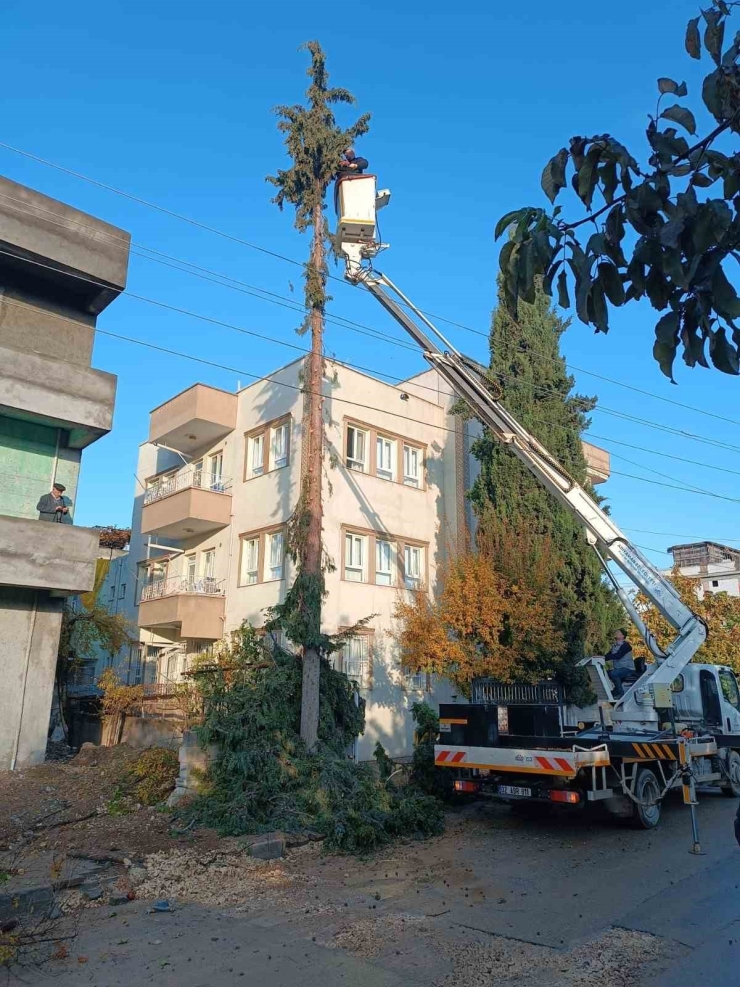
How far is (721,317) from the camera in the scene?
10.6ft

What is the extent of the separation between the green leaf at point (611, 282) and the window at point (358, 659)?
18.1 m

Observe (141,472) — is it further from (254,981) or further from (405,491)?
(254,981)

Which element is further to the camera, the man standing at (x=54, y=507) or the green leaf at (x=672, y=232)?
the man standing at (x=54, y=507)

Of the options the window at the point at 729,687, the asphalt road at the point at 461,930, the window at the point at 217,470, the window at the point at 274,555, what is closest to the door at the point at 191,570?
the window at the point at 217,470

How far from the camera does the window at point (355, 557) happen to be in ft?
70.7

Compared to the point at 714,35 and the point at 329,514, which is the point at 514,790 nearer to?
the point at 714,35

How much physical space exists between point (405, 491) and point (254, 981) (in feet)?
60.7

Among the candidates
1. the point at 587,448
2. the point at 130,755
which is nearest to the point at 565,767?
the point at 130,755

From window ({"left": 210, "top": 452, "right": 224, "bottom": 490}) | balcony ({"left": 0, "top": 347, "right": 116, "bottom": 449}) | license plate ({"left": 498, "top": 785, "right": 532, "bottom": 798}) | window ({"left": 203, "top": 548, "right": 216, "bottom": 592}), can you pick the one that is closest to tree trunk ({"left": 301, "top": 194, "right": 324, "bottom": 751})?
license plate ({"left": 498, "top": 785, "right": 532, "bottom": 798})

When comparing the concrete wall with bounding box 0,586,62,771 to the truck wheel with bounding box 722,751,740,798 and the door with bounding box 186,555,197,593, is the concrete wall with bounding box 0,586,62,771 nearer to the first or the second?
the door with bounding box 186,555,197,593

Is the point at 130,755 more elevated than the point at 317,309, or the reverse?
the point at 317,309

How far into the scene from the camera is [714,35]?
2.97m

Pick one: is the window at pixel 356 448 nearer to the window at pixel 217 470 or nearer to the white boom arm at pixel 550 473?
the window at pixel 217 470

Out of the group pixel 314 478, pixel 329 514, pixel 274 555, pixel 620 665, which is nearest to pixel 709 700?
pixel 620 665
